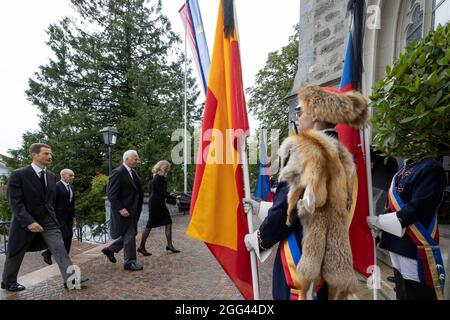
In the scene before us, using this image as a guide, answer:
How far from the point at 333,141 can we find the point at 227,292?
3.22m

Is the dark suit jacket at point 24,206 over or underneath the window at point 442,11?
underneath

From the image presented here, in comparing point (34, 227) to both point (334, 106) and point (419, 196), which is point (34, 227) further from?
point (419, 196)

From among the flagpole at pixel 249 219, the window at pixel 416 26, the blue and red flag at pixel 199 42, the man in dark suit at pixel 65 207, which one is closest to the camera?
the flagpole at pixel 249 219

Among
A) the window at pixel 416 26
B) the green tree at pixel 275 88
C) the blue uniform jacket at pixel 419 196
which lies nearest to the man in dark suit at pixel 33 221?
the blue uniform jacket at pixel 419 196

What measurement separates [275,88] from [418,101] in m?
21.1

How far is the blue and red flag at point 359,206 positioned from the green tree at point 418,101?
258 millimetres

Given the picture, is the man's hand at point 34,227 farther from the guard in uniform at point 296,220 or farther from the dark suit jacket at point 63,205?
the guard in uniform at point 296,220

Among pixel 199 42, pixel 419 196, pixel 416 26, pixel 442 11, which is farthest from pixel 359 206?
pixel 416 26

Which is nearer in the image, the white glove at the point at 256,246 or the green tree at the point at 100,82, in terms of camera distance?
the white glove at the point at 256,246

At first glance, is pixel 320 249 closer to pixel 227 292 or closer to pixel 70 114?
pixel 227 292

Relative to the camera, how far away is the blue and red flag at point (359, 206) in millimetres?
2422

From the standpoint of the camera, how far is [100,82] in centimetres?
1783

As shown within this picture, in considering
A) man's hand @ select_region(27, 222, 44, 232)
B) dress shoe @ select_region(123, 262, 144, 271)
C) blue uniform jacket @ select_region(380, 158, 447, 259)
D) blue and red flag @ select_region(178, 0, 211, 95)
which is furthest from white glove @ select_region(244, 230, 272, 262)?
dress shoe @ select_region(123, 262, 144, 271)

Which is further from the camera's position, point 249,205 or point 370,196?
point 370,196
